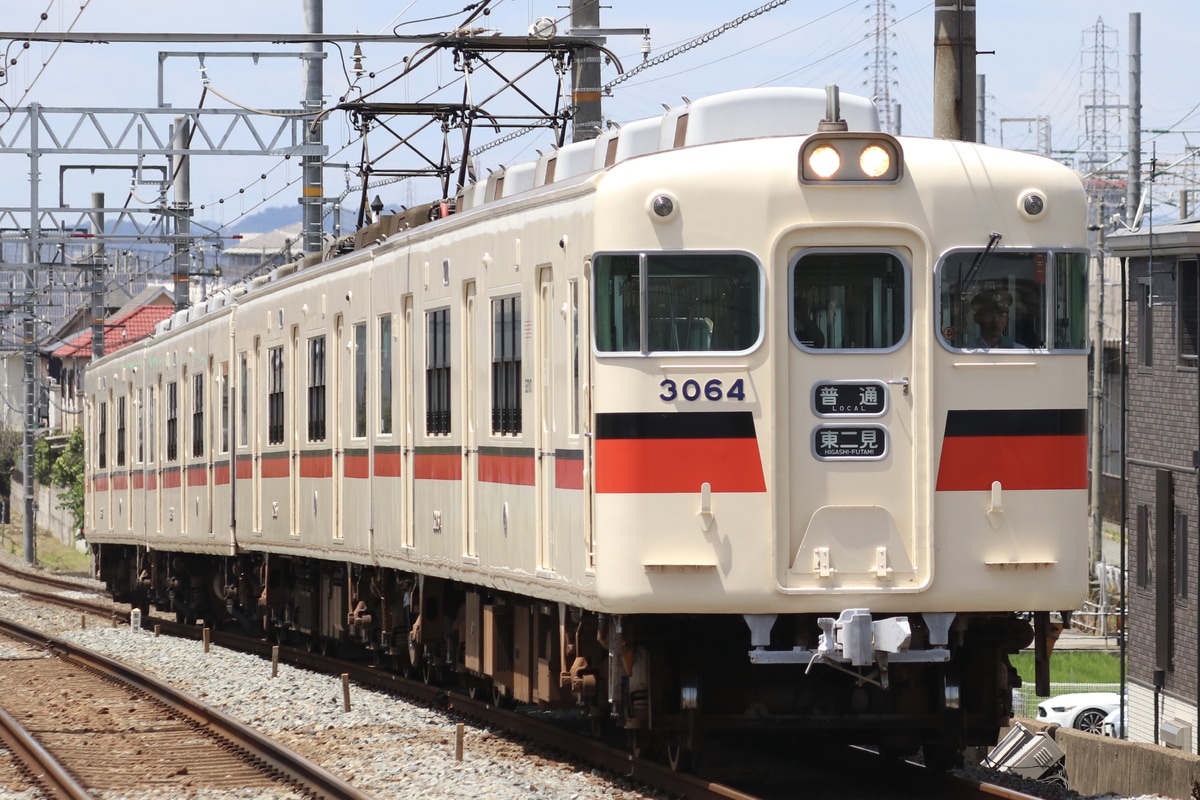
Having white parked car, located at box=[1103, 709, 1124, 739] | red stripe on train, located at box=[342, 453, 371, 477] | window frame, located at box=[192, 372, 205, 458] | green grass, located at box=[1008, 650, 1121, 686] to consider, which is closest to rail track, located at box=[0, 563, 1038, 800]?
red stripe on train, located at box=[342, 453, 371, 477]

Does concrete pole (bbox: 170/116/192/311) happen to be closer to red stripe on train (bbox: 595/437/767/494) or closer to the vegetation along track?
the vegetation along track

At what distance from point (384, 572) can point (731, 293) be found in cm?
594

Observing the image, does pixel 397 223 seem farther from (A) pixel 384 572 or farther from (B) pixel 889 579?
(B) pixel 889 579

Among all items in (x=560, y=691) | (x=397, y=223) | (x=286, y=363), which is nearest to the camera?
(x=560, y=691)

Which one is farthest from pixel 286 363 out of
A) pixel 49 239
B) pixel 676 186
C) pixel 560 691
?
pixel 49 239

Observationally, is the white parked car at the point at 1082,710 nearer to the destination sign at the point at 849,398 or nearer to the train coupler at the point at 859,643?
the train coupler at the point at 859,643

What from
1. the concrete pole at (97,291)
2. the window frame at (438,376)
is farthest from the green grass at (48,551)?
the window frame at (438,376)

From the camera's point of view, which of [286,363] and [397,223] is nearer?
[397,223]

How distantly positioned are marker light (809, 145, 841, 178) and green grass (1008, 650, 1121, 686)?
22783 mm

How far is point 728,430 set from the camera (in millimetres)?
8695

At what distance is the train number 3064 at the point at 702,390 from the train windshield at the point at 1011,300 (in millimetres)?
951

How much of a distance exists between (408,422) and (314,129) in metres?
8.90

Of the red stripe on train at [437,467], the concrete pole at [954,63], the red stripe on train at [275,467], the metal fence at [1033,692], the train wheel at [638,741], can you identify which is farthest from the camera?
the metal fence at [1033,692]

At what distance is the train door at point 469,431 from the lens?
11266 millimetres
